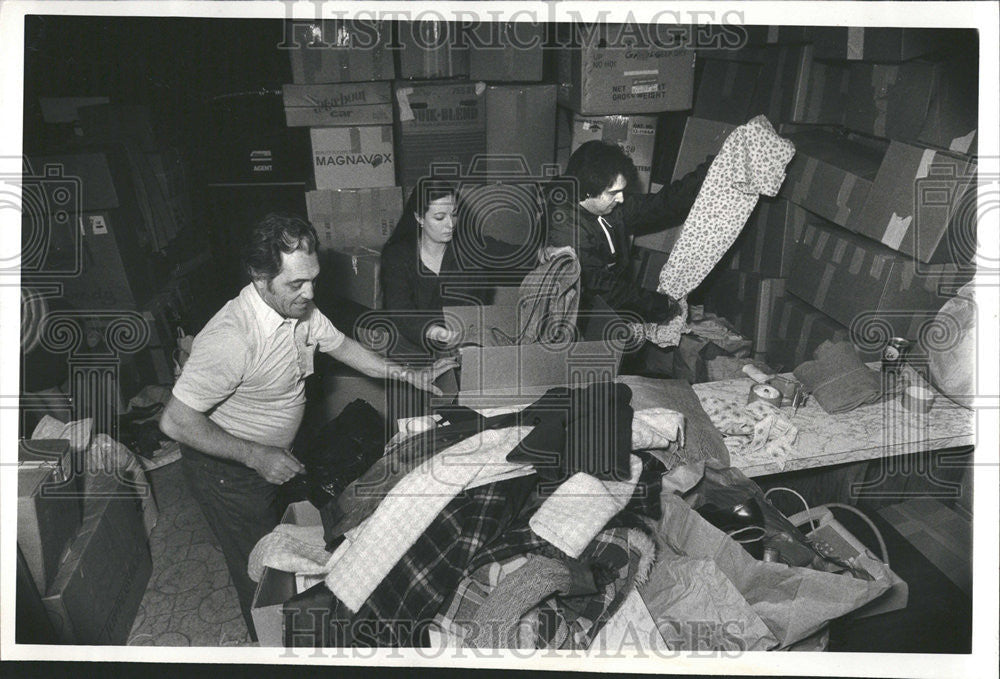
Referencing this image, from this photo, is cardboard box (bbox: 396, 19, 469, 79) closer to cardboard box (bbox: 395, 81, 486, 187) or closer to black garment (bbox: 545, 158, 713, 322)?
cardboard box (bbox: 395, 81, 486, 187)

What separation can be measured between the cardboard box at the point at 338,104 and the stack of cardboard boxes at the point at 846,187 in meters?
1.44

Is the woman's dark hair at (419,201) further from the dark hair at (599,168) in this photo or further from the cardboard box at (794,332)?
the cardboard box at (794,332)

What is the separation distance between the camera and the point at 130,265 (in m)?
3.28

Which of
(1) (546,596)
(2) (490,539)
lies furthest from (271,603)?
(1) (546,596)

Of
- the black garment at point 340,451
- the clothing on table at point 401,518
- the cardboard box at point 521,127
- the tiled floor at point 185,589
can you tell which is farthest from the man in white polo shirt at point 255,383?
the cardboard box at point 521,127

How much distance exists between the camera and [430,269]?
272 centimetres

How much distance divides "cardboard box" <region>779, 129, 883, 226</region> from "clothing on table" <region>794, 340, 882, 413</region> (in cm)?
67

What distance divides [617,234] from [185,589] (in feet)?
7.11

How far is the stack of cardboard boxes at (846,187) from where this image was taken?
241 centimetres

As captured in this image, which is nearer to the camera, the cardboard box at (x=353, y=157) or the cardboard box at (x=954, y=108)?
the cardboard box at (x=954, y=108)

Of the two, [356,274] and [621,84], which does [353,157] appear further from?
[621,84]

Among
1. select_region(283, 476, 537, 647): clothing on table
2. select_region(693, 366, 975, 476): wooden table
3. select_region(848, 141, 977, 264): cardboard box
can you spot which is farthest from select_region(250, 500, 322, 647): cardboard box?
select_region(848, 141, 977, 264): cardboard box

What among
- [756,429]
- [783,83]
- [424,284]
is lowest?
[756,429]

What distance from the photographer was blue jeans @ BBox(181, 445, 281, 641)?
6.87 feet
